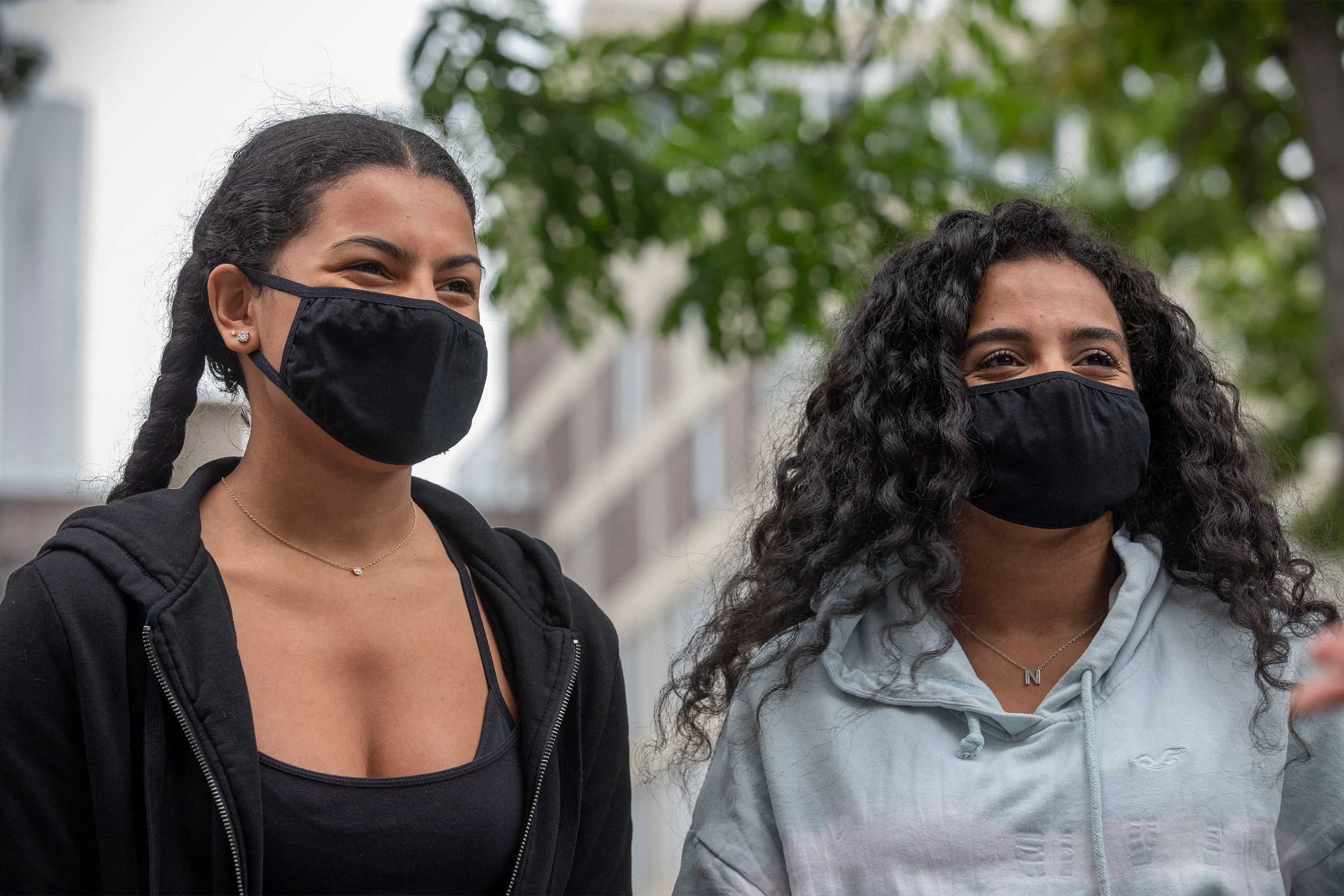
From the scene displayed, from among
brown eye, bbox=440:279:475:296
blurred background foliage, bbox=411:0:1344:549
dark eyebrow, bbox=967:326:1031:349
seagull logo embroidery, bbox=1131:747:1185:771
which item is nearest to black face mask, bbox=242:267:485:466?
brown eye, bbox=440:279:475:296

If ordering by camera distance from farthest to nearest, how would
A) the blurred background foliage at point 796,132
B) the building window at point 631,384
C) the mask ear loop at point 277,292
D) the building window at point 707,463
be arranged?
1. the building window at point 631,384
2. the building window at point 707,463
3. the blurred background foliage at point 796,132
4. the mask ear loop at point 277,292

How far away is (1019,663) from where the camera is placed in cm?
272

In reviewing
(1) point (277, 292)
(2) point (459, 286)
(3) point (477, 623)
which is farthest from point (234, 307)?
(3) point (477, 623)

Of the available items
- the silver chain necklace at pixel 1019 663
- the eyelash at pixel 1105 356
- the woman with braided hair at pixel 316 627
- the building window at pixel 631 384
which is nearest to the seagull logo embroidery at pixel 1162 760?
the silver chain necklace at pixel 1019 663

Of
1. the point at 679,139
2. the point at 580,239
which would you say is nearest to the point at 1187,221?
the point at 679,139

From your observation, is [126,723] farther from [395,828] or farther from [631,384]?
[631,384]

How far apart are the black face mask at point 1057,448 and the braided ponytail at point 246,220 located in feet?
3.54

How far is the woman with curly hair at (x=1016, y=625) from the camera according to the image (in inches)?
98.0

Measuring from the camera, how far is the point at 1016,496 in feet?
8.63

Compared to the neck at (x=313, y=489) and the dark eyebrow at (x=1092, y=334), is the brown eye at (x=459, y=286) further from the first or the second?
the dark eyebrow at (x=1092, y=334)

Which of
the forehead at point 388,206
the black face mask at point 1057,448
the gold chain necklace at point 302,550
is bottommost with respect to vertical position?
the gold chain necklace at point 302,550

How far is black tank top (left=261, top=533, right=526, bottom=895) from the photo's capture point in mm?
2330

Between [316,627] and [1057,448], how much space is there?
4.40ft

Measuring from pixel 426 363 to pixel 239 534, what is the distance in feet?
1.54
